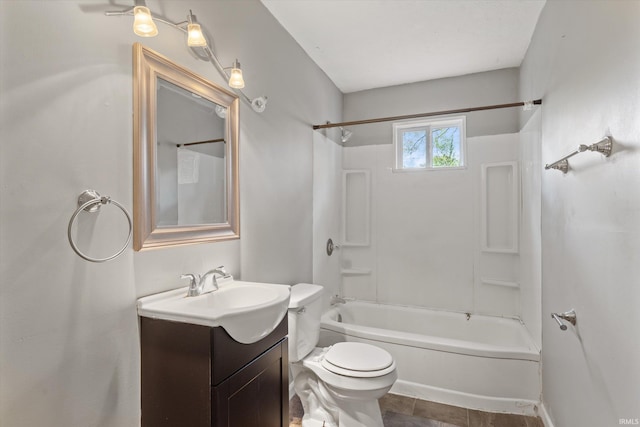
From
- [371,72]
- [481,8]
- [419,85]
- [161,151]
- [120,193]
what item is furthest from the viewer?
[419,85]

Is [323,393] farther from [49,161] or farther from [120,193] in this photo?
[49,161]

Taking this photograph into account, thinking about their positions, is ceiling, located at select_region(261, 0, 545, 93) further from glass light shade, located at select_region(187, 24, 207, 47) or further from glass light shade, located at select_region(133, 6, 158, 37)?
glass light shade, located at select_region(133, 6, 158, 37)

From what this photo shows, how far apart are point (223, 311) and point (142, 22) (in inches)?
40.2

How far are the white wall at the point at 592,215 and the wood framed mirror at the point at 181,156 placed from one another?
160 centimetres

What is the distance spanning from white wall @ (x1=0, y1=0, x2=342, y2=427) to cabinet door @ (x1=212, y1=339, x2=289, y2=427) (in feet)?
1.19

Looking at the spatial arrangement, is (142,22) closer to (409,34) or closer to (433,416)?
(409,34)

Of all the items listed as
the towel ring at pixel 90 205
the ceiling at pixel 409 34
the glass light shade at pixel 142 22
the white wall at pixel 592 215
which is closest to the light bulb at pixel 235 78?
the glass light shade at pixel 142 22

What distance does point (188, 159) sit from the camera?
1.45 meters

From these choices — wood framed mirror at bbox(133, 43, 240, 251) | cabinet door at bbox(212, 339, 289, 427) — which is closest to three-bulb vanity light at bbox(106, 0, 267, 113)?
wood framed mirror at bbox(133, 43, 240, 251)

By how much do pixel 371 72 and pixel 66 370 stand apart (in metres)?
2.92

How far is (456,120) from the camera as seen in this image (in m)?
3.01

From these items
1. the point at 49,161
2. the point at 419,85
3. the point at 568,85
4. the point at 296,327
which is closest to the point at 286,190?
the point at 296,327

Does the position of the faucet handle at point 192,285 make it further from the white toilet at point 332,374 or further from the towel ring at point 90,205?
the white toilet at point 332,374

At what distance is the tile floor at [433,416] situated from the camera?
1.95 metres
